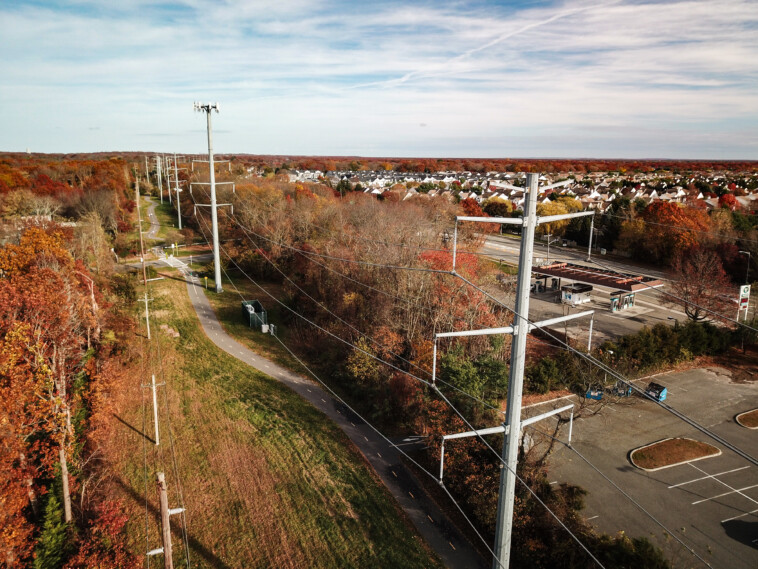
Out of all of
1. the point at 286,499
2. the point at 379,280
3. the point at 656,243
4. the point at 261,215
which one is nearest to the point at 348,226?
the point at 261,215

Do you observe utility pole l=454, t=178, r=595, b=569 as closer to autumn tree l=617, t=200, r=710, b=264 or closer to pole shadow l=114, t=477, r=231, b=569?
pole shadow l=114, t=477, r=231, b=569

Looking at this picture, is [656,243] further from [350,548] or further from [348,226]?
[350,548]

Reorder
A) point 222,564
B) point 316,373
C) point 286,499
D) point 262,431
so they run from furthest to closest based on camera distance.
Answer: point 316,373 < point 262,431 < point 286,499 < point 222,564

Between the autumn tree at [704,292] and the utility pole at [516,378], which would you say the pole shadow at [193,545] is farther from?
the autumn tree at [704,292]

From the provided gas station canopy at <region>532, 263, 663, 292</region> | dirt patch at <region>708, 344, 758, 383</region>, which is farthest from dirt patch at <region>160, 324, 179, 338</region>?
dirt patch at <region>708, 344, 758, 383</region>

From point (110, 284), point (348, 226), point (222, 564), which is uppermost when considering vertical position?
point (348, 226)

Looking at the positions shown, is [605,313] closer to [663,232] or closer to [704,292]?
[704,292]

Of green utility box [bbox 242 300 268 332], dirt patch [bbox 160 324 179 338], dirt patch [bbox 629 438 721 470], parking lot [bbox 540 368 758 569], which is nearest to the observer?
parking lot [bbox 540 368 758 569]
